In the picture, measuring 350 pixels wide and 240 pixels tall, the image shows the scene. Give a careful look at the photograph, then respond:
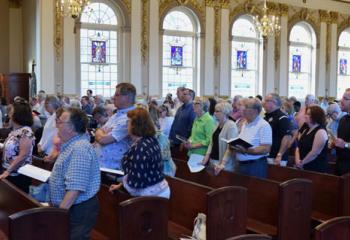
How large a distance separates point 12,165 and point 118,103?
1.14 metres

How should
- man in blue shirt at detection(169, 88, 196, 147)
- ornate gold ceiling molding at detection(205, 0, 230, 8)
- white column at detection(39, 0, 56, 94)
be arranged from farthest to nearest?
ornate gold ceiling molding at detection(205, 0, 230, 8) → white column at detection(39, 0, 56, 94) → man in blue shirt at detection(169, 88, 196, 147)

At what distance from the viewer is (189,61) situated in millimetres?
15219

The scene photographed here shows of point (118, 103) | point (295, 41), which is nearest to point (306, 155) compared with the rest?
point (118, 103)

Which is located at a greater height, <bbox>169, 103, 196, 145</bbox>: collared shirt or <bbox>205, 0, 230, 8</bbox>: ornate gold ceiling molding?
<bbox>205, 0, 230, 8</bbox>: ornate gold ceiling molding

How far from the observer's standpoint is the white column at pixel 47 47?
12078 mm

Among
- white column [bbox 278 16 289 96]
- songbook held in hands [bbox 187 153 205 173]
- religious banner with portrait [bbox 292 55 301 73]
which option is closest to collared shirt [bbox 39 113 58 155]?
songbook held in hands [bbox 187 153 205 173]

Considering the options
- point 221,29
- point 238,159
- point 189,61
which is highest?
point 221,29

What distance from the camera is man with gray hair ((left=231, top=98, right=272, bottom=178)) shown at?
4809mm

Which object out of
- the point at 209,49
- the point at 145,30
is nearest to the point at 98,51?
the point at 145,30

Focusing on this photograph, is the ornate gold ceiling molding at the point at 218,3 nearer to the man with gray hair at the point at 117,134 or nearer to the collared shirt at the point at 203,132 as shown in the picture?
the collared shirt at the point at 203,132

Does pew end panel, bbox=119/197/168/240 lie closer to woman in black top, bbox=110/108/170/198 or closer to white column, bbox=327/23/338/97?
woman in black top, bbox=110/108/170/198

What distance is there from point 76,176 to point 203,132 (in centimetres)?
297

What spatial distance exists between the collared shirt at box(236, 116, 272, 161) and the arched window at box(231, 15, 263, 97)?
11.1 m

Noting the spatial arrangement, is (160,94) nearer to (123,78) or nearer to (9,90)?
(123,78)
